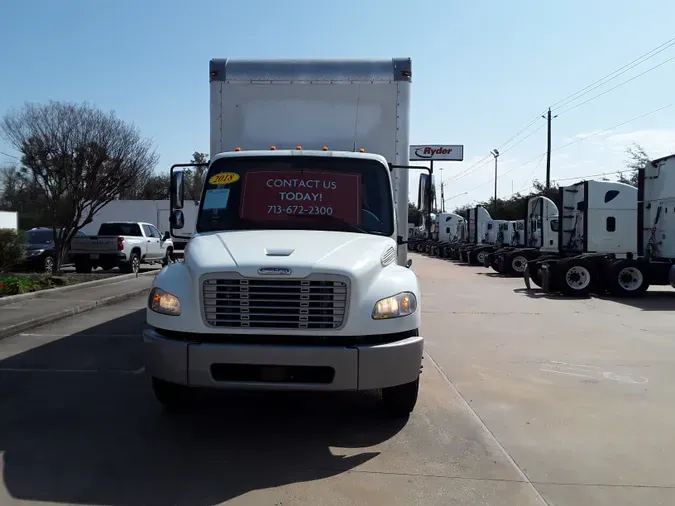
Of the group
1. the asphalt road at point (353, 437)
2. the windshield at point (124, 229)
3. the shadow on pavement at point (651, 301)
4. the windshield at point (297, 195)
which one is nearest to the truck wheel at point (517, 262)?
the shadow on pavement at point (651, 301)

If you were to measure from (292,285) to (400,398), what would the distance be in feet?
5.08

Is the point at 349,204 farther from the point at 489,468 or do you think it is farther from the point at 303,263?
the point at 489,468

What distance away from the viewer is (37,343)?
30.0 ft

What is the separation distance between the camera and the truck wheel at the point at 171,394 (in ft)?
18.4

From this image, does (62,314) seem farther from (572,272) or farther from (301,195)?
(572,272)

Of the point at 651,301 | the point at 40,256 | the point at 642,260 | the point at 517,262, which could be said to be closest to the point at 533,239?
the point at 517,262

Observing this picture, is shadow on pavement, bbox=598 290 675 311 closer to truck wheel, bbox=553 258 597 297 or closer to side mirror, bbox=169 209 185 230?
truck wheel, bbox=553 258 597 297

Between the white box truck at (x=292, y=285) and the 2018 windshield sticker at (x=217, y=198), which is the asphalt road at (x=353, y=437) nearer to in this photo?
the white box truck at (x=292, y=285)

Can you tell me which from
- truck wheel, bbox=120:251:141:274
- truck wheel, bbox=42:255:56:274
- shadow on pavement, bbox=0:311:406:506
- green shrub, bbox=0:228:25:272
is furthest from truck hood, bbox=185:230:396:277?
truck wheel, bbox=120:251:141:274

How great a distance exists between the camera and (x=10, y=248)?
1540cm

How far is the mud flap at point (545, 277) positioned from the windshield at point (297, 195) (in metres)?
12.1

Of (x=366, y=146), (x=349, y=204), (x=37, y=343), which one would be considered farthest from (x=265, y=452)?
(x=37, y=343)

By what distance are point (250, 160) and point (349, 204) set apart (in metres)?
1.16

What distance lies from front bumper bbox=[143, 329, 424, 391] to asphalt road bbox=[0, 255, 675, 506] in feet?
1.84
